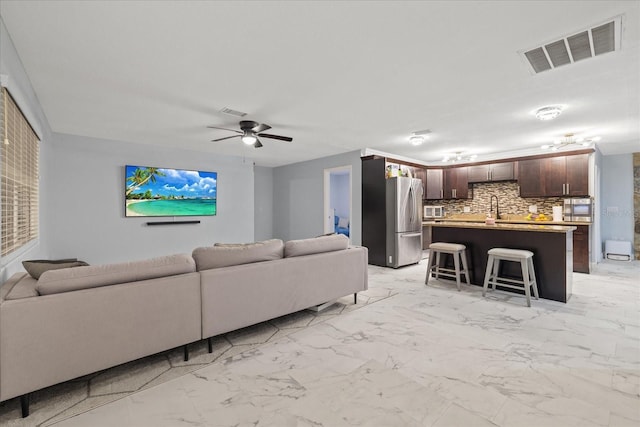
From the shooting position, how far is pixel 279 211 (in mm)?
8094

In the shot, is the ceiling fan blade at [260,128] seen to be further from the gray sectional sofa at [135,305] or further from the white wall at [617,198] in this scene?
the white wall at [617,198]

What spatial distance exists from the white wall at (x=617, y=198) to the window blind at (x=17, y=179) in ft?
30.4

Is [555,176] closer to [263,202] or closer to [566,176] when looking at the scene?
[566,176]

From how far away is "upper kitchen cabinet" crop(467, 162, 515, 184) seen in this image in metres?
6.34

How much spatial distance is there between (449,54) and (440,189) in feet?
18.2

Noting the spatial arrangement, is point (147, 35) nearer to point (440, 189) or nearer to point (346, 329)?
point (346, 329)

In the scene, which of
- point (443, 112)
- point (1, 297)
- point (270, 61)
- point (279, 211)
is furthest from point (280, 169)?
point (1, 297)

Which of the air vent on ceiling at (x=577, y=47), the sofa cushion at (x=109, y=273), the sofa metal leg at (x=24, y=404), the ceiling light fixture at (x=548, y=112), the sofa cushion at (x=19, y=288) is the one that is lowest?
the sofa metal leg at (x=24, y=404)

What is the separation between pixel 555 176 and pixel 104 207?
27.7 feet

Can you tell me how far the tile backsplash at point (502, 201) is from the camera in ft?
20.0

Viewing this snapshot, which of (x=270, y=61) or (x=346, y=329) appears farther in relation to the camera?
(x=346, y=329)

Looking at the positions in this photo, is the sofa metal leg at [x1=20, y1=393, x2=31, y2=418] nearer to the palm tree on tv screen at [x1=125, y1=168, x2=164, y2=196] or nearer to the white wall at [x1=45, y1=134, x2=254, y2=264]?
the white wall at [x1=45, y1=134, x2=254, y2=264]

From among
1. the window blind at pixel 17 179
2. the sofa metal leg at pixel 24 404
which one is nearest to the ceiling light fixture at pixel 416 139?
the window blind at pixel 17 179

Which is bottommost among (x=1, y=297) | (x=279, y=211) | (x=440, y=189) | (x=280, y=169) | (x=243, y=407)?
(x=243, y=407)
